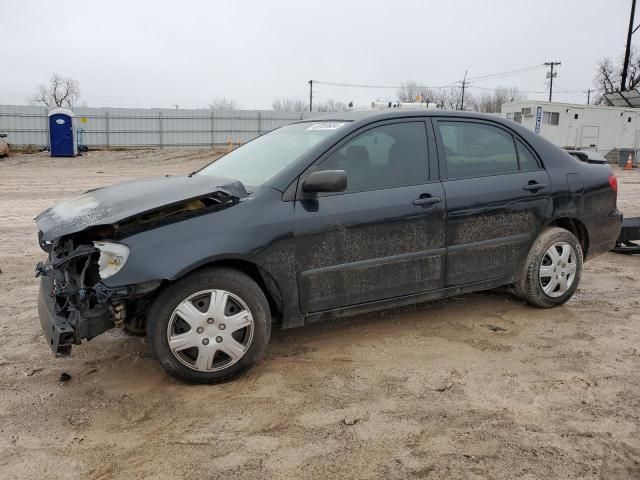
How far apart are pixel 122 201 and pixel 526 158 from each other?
3191mm

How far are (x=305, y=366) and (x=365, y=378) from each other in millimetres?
425

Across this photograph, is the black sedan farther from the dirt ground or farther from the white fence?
the white fence

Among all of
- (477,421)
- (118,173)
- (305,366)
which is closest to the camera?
(477,421)

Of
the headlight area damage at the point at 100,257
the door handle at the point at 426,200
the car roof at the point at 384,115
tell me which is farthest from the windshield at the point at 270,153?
the door handle at the point at 426,200

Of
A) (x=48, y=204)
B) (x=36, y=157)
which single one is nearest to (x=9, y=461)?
(x=48, y=204)

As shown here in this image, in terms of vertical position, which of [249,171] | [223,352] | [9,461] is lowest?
[9,461]

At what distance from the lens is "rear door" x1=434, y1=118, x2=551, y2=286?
4.27 metres

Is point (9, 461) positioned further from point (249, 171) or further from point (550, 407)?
point (550, 407)

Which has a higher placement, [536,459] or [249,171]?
[249,171]

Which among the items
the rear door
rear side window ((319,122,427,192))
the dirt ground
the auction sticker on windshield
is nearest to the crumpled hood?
rear side window ((319,122,427,192))

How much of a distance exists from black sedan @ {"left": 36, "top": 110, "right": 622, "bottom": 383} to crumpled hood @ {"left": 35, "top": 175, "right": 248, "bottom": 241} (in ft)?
0.05

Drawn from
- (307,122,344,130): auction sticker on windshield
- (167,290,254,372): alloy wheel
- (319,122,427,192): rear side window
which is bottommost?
(167,290,254,372): alloy wheel

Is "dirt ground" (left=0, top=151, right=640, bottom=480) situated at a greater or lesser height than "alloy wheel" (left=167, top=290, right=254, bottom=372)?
lesser

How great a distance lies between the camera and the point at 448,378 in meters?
3.59
